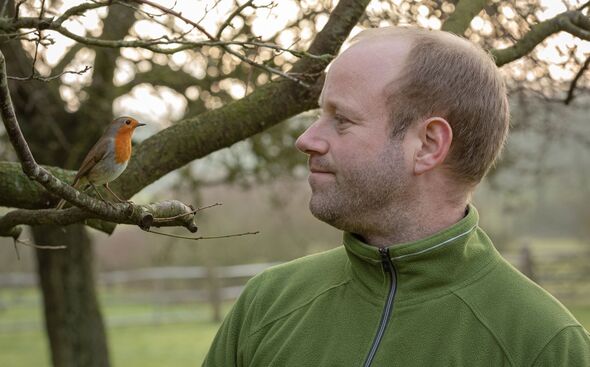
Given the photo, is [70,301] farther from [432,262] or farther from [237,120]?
[432,262]

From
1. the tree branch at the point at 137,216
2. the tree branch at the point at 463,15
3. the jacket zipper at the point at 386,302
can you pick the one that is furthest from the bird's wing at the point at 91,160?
the tree branch at the point at 463,15

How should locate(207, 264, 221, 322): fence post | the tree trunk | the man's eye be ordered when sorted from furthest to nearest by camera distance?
locate(207, 264, 221, 322): fence post → the tree trunk → the man's eye

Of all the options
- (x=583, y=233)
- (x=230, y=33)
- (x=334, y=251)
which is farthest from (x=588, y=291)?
(x=334, y=251)

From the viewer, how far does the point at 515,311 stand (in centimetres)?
223

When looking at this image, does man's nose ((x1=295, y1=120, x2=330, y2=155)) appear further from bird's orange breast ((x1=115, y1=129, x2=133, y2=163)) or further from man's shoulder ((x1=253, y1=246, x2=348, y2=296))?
bird's orange breast ((x1=115, y1=129, x2=133, y2=163))

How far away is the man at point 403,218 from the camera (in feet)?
7.51

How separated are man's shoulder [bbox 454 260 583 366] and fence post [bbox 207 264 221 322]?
66.7 ft

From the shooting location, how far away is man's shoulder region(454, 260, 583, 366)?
84.8 inches

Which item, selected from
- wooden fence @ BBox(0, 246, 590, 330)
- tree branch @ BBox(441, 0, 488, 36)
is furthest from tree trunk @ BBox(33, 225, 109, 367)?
wooden fence @ BBox(0, 246, 590, 330)

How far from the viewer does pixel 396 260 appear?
2.37 meters

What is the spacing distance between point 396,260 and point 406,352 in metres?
0.26

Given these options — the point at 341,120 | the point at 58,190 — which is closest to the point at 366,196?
the point at 341,120

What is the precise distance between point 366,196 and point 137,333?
20.3 m

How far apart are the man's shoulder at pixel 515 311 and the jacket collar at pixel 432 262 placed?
1.6 inches
